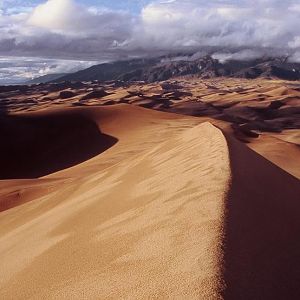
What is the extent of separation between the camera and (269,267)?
336cm

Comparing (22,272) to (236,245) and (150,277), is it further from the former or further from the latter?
(236,245)

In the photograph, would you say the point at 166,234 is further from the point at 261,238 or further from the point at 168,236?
the point at 261,238

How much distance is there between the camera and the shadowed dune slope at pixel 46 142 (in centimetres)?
2002

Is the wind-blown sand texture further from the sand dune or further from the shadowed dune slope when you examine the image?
the shadowed dune slope

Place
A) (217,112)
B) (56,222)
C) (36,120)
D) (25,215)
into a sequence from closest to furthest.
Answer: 1. (56,222)
2. (25,215)
3. (36,120)
4. (217,112)

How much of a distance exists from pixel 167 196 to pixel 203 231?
1.56 meters

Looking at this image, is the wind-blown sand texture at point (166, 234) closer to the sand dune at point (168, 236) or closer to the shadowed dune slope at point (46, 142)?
the sand dune at point (168, 236)

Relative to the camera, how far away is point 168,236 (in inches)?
155

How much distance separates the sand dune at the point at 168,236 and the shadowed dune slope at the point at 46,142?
1154 cm

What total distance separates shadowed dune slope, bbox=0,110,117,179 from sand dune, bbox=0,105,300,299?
11543mm

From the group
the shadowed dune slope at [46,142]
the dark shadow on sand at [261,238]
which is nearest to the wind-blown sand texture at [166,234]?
the dark shadow on sand at [261,238]

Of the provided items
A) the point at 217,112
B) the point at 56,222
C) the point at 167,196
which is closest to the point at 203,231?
the point at 167,196

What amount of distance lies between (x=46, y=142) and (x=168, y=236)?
20.6 m

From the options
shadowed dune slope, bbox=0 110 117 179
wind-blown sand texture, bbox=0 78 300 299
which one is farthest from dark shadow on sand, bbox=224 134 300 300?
shadowed dune slope, bbox=0 110 117 179
